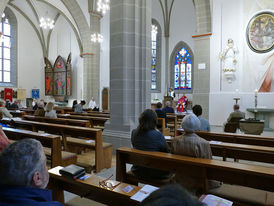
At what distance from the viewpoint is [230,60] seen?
10430mm

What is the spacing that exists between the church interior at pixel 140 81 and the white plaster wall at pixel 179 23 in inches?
3.0

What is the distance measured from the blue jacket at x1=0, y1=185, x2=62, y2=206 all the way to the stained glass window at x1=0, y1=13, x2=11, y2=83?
20036 mm

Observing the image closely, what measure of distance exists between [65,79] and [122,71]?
14367 millimetres

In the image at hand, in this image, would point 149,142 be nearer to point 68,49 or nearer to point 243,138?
point 243,138

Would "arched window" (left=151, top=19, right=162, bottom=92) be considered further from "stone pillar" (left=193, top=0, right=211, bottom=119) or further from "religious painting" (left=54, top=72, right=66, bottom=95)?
"religious painting" (left=54, top=72, right=66, bottom=95)

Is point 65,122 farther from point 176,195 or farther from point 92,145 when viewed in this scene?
point 176,195

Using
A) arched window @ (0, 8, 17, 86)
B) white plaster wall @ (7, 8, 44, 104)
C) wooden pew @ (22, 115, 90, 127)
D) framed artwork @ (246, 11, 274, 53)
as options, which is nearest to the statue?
framed artwork @ (246, 11, 274, 53)

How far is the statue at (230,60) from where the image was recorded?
10.4 meters

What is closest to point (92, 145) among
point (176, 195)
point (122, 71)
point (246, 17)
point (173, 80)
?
point (122, 71)

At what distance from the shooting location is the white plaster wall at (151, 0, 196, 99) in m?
16.7

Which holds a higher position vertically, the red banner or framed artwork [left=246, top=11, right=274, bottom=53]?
framed artwork [left=246, top=11, right=274, bottom=53]

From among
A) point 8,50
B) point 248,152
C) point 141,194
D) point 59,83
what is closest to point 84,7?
point 59,83

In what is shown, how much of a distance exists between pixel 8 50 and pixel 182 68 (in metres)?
14.6

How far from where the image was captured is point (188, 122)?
→ 8.77ft
